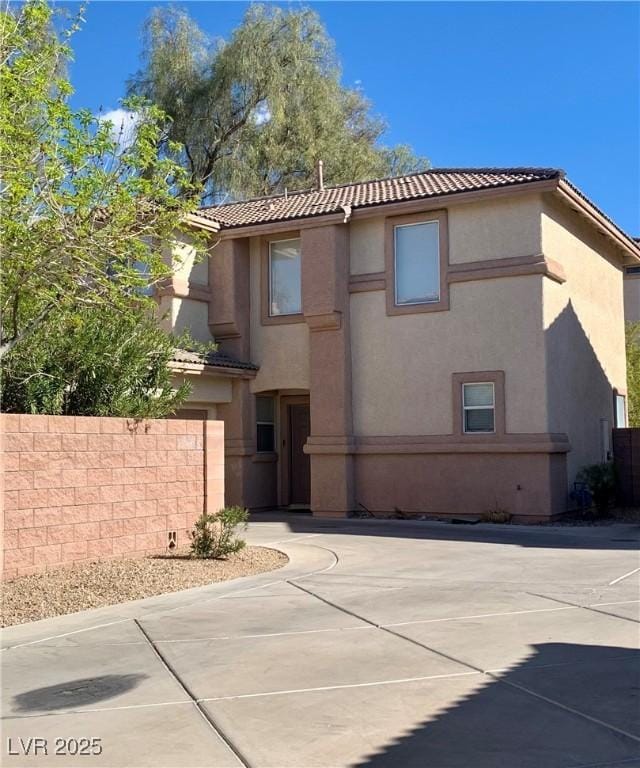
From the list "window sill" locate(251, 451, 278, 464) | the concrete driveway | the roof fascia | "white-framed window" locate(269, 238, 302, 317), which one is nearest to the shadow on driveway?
the concrete driveway

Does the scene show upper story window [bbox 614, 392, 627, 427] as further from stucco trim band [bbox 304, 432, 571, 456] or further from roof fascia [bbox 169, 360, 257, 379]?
roof fascia [bbox 169, 360, 257, 379]

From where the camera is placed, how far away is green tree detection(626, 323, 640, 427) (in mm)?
28627

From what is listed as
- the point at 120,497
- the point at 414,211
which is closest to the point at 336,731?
the point at 120,497

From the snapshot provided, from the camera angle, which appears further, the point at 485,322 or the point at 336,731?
the point at 485,322

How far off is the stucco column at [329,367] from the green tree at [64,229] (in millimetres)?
7870

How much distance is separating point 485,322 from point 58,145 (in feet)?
35.3

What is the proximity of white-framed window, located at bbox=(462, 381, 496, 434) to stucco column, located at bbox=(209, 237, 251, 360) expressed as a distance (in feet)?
18.4

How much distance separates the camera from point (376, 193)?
22.2 m

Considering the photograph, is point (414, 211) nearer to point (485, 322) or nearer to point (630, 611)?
point (485, 322)

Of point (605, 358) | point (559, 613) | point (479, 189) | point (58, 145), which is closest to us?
point (559, 613)

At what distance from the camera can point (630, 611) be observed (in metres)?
9.75

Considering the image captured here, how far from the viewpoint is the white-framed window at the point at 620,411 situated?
2502 centimetres

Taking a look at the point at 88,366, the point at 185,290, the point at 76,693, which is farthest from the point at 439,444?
the point at 76,693

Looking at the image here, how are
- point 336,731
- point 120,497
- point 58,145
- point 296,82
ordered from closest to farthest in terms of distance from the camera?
point 336,731 < point 58,145 < point 120,497 < point 296,82
